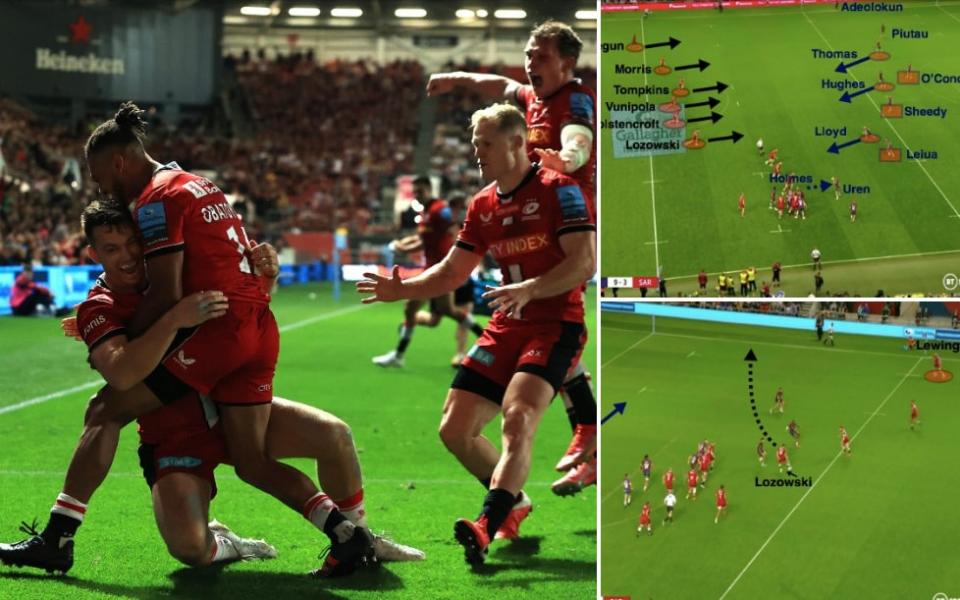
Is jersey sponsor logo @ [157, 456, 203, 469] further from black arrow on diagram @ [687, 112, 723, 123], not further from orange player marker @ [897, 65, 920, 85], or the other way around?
orange player marker @ [897, 65, 920, 85]

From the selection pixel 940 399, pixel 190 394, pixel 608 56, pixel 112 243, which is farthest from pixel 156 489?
pixel 940 399

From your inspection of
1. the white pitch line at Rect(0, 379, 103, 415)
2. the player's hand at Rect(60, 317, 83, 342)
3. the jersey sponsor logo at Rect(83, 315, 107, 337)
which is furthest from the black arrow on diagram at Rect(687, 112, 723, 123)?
the white pitch line at Rect(0, 379, 103, 415)

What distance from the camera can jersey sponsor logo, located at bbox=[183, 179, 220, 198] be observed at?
4.93 m

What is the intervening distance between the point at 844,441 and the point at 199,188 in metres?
2.67

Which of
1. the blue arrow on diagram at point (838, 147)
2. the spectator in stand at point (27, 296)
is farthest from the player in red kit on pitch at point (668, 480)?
the spectator in stand at point (27, 296)

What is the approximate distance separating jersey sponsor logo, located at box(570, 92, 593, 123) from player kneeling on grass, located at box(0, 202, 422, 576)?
1.75 metres

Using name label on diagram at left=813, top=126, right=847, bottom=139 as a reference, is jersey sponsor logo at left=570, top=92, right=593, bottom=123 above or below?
above

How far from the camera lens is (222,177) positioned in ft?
129

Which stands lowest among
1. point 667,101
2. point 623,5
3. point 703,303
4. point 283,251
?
point 283,251

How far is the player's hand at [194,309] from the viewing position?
185 inches

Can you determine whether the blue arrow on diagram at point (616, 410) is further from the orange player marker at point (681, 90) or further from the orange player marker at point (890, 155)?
the orange player marker at point (890, 155)

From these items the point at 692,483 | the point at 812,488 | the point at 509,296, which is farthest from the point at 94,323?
the point at 812,488

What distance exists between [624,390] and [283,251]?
104 ft

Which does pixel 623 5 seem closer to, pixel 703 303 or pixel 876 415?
pixel 703 303
